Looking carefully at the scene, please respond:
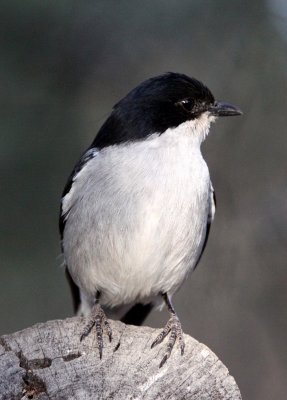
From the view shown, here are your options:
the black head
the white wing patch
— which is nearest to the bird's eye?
the black head

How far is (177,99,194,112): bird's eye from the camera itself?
5.35m

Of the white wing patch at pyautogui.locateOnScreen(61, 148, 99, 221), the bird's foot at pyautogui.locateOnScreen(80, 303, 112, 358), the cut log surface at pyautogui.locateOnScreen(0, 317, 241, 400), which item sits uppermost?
the white wing patch at pyautogui.locateOnScreen(61, 148, 99, 221)

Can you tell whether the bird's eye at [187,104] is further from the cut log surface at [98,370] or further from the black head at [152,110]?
the cut log surface at [98,370]

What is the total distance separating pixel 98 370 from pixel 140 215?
1228mm

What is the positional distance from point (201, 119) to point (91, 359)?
1886 mm

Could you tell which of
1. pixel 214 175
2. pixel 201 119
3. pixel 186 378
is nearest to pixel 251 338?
pixel 214 175

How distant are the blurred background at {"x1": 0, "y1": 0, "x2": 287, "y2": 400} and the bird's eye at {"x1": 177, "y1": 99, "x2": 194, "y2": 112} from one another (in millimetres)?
1810

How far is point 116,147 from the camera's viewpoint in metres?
5.31

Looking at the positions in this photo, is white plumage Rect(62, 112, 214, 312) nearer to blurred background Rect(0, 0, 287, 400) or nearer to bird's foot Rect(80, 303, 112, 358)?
bird's foot Rect(80, 303, 112, 358)

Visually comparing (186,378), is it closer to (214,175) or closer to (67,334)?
(67,334)

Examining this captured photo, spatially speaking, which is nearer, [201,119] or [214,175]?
[201,119]

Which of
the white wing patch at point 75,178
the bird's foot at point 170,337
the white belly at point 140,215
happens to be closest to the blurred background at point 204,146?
the white wing patch at point 75,178

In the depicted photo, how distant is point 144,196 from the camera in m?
5.08

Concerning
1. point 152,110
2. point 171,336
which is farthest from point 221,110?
point 171,336
